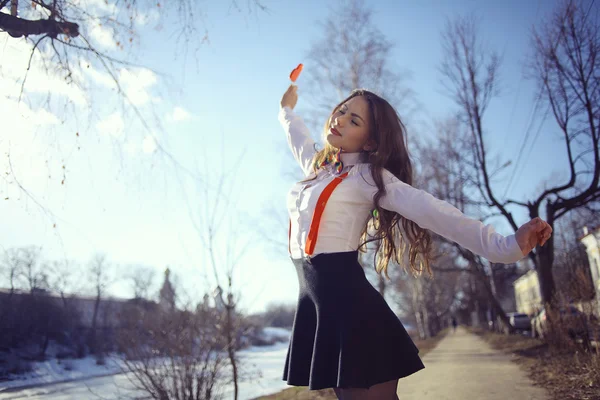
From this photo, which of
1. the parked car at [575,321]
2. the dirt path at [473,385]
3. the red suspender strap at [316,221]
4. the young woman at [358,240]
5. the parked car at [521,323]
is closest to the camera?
the young woman at [358,240]

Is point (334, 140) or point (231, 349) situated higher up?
point (334, 140)

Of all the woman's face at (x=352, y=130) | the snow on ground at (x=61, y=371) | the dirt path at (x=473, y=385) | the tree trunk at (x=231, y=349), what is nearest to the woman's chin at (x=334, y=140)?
the woman's face at (x=352, y=130)

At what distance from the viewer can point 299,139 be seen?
7.58 feet

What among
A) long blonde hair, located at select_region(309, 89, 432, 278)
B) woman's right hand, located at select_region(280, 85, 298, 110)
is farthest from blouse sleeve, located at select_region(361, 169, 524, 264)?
woman's right hand, located at select_region(280, 85, 298, 110)

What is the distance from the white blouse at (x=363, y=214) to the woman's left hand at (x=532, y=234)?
24 mm

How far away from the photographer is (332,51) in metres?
12.0

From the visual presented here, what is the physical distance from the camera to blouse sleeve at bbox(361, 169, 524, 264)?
142cm

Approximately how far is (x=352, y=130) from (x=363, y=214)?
39cm

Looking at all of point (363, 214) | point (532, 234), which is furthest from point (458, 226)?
point (363, 214)

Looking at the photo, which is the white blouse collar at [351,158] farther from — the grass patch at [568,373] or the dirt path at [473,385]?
the dirt path at [473,385]

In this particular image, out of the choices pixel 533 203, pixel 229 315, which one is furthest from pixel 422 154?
pixel 229 315

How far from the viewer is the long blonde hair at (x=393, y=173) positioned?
6.31 feet

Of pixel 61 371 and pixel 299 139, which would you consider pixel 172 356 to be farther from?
pixel 299 139

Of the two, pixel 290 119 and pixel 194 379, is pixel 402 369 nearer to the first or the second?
pixel 290 119
